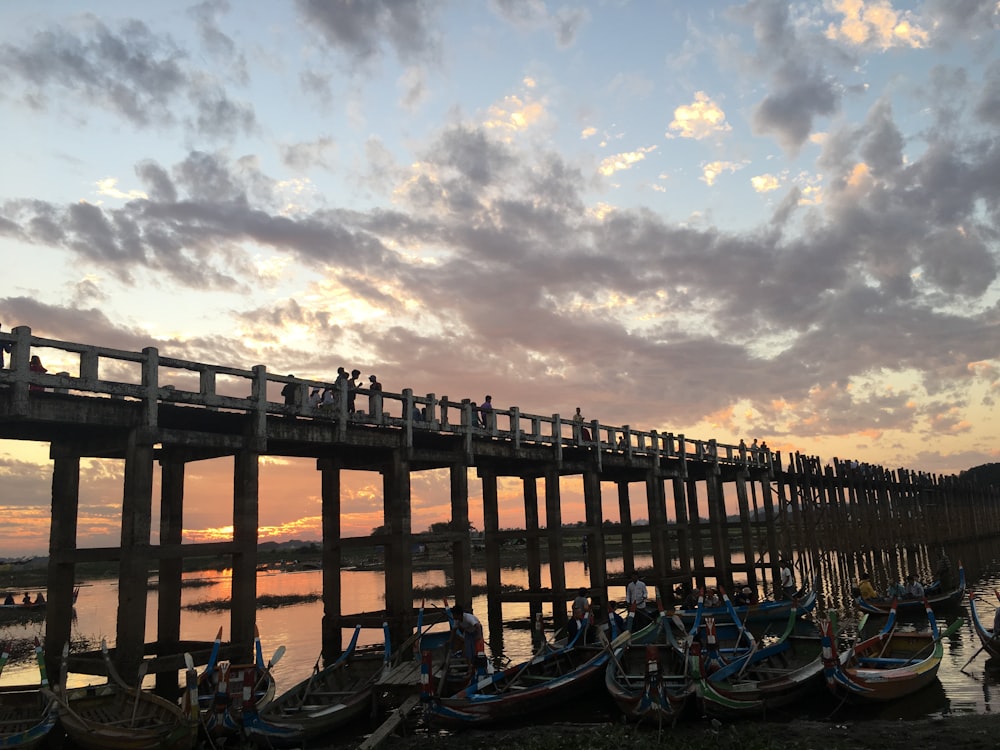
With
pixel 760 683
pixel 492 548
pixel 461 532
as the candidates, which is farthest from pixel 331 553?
pixel 760 683

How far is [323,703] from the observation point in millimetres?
14688

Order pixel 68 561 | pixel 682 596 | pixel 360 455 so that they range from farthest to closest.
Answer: pixel 682 596, pixel 360 455, pixel 68 561

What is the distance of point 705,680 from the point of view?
13.5 meters

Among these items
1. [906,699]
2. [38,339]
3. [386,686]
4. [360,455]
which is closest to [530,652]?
[360,455]

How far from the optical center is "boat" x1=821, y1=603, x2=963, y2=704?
14.3 m

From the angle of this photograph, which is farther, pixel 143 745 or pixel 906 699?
pixel 906 699

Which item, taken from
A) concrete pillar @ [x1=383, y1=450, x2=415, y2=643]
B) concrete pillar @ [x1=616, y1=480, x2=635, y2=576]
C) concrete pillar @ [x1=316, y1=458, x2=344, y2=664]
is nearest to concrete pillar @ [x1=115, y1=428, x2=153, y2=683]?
concrete pillar @ [x1=316, y1=458, x2=344, y2=664]

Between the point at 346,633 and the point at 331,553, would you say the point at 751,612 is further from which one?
the point at 346,633

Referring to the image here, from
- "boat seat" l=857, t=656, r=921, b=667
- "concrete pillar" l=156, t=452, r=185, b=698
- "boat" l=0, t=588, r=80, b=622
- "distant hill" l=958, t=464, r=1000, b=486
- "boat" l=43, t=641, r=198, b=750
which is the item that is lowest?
"boat" l=0, t=588, r=80, b=622

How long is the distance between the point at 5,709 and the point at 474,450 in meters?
14.6

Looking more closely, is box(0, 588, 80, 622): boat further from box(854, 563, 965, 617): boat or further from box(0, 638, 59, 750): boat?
box(854, 563, 965, 617): boat

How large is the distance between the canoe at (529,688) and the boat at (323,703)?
5.47 ft

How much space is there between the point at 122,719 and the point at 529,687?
7.52 metres

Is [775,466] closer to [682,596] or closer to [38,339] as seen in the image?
[682,596]
